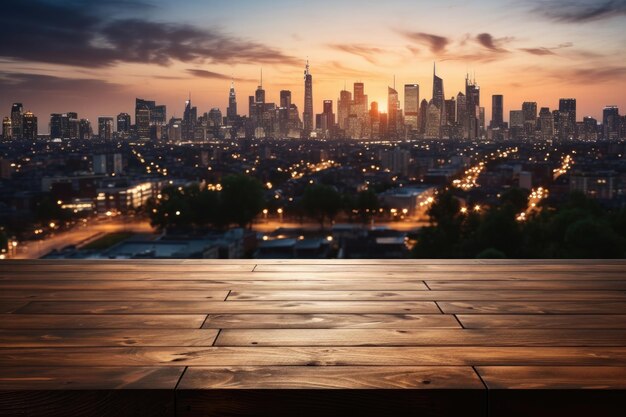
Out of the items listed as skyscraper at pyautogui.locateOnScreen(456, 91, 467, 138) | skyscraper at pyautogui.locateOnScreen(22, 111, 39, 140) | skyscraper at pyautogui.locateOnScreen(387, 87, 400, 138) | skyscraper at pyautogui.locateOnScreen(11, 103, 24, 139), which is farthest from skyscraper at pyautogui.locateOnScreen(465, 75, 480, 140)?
skyscraper at pyautogui.locateOnScreen(11, 103, 24, 139)

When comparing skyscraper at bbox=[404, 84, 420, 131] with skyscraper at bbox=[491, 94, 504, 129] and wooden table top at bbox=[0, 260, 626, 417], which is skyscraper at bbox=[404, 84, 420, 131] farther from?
wooden table top at bbox=[0, 260, 626, 417]

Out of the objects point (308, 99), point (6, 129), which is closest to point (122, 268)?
point (6, 129)

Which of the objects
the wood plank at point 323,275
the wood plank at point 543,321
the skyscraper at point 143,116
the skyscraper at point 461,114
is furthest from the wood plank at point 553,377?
the skyscraper at point 461,114

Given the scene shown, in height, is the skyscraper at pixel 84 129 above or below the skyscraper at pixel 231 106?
below

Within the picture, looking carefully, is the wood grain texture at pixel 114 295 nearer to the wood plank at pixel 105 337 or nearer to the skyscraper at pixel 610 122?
the wood plank at pixel 105 337
